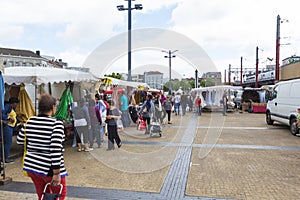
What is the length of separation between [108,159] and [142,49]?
3.12m

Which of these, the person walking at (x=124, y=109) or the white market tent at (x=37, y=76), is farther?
the person walking at (x=124, y=109)

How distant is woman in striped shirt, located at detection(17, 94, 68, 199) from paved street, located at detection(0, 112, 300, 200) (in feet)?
5.12

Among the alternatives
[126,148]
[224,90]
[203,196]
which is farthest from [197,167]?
[224,90]

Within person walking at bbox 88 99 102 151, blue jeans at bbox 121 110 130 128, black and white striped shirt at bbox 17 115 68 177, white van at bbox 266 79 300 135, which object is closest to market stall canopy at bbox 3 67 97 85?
person walking at bbox 88 99 102 151

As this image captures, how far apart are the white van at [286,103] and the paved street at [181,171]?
1.88 meters

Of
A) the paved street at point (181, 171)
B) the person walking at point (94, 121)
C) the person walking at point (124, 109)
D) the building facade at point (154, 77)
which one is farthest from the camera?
the person walking at point (124, 109)

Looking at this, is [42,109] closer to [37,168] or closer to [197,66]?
[37,168]

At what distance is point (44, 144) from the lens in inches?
99.8

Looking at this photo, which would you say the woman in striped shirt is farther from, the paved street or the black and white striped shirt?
the paved street

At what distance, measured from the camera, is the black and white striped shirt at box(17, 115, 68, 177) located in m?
2.52

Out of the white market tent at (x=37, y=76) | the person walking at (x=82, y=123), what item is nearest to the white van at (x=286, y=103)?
the person walking at (x=82, y=123)

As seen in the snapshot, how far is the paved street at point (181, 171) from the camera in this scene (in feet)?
13.5

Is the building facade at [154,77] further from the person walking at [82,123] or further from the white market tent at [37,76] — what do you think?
the person walking at [82,123]

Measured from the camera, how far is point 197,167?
218 inches
